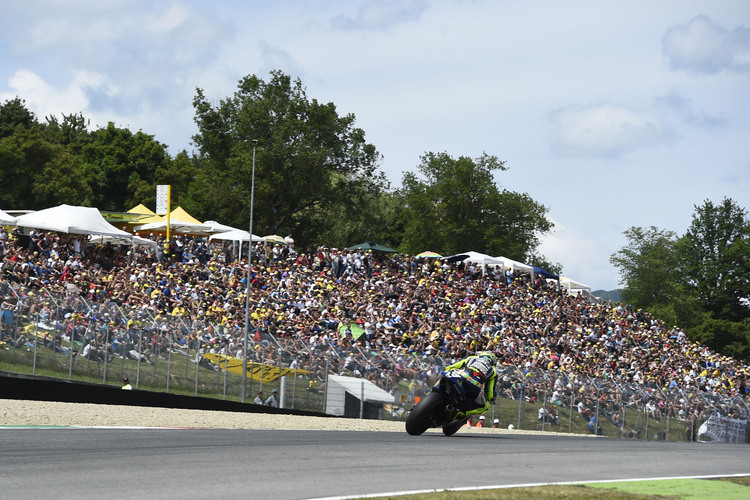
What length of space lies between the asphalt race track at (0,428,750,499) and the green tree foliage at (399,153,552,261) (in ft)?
196

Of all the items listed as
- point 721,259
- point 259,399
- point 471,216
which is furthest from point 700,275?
point 259,399

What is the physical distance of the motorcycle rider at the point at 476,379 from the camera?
14.1m

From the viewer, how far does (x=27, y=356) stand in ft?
65.2

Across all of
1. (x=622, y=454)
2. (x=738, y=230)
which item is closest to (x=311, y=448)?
(x=622, y=454)

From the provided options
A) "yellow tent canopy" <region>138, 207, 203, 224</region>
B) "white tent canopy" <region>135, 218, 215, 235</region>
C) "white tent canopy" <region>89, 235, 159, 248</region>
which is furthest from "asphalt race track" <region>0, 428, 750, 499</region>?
"yellow tent canopy" <region>138, 207, 203, 224</region>

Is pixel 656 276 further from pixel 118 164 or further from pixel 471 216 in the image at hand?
pixel 118 164

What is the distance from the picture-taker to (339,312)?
33.1 m

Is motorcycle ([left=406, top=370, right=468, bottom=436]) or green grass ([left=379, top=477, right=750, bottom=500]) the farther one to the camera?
motorcycle ([left=406, top=370, right=468, bottom=436])

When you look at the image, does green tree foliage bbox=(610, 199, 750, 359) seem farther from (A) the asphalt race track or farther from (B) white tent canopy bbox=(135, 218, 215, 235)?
(A) the asphalt race track

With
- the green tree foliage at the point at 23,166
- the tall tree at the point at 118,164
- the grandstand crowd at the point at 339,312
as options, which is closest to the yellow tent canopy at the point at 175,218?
the grandstand crowd at the point at 339,312

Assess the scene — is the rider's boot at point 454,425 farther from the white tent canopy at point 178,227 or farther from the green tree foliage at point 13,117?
the green tree foliage at point 13,117

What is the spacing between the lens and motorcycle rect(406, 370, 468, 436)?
13.9 m

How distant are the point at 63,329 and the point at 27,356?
116 cm

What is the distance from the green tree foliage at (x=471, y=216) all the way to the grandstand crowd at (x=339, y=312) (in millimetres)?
27516
